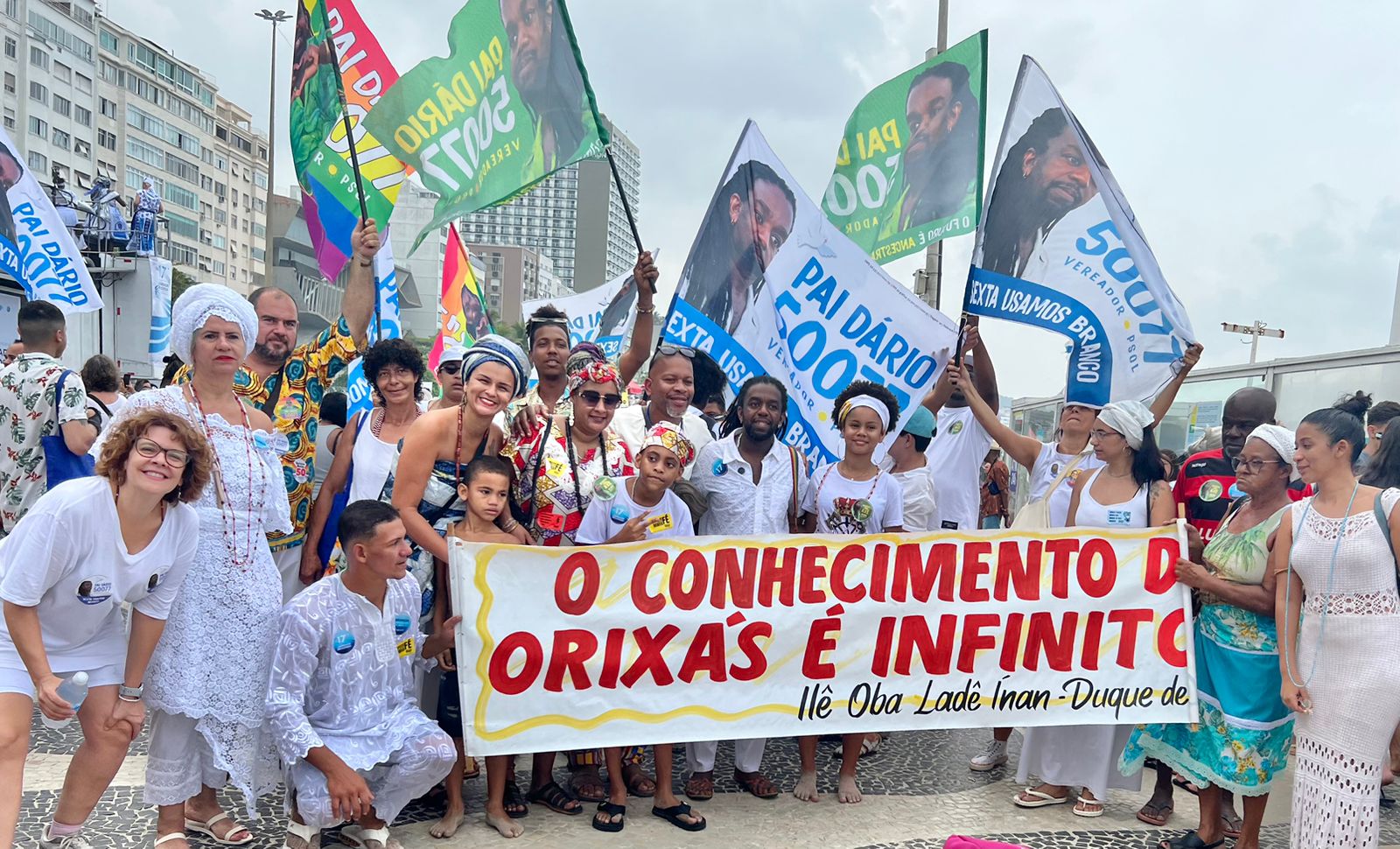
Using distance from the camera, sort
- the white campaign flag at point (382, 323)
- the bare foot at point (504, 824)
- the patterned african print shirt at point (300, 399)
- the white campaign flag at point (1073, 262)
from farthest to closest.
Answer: the white campaign flag at point (382, 323)
the white campaign flag at point (1073, 262)
the patterned african print shirt at point (300, 399)
the bare foot at point (504, 824)

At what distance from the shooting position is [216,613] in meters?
3.50

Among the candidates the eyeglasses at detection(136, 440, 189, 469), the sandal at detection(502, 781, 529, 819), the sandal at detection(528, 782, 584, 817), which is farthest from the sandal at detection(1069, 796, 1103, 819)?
the eyeglasses at detection(136, 440, 189, 469)

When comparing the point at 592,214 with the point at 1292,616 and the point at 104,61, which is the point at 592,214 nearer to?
the point at 1292,616

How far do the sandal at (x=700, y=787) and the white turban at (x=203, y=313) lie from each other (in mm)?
2532

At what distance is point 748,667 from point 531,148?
2675 mm

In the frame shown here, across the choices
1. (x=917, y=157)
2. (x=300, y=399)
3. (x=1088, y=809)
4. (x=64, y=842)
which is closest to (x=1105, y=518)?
(x=1088, y=809)

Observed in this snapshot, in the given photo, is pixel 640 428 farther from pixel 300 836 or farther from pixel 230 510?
pixel 300 836

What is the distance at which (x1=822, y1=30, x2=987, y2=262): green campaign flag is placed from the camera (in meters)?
7.02

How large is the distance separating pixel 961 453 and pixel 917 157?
7.88 ft

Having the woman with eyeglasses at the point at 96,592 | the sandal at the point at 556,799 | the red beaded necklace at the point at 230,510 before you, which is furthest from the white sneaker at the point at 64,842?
the sandal at the point at 556,799

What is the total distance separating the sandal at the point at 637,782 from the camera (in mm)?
4348

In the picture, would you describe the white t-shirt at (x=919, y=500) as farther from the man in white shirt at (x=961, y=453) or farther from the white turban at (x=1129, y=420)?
the white turban at (x=1129, y=420)

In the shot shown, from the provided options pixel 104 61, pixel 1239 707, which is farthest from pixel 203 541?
pixel 104 61

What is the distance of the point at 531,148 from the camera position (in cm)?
489
